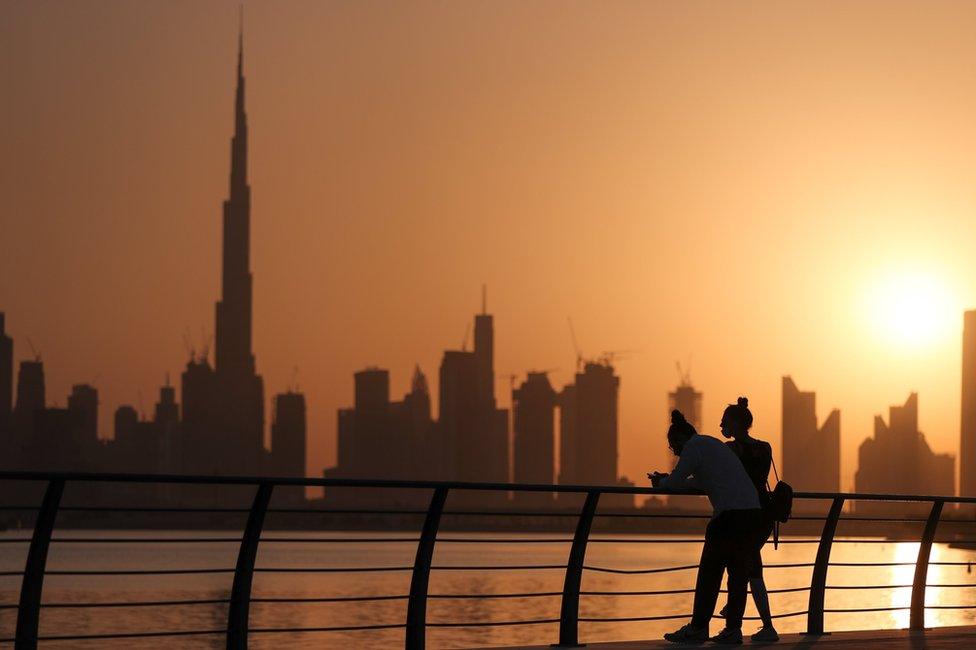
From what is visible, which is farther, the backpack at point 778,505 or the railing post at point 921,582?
the railing post at point 921,582

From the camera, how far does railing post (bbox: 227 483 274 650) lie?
9.10 meters

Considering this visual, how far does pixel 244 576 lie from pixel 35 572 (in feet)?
4.43

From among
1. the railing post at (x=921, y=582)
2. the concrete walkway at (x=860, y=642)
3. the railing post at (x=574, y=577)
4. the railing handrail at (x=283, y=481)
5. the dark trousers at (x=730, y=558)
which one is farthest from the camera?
the railing post at (x=921, y=582)

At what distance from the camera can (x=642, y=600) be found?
157 metres

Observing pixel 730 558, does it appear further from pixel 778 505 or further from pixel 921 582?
pixel 921 582

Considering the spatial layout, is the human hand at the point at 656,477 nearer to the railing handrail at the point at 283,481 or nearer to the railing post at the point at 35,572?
the railing handrail at the point at 283,481

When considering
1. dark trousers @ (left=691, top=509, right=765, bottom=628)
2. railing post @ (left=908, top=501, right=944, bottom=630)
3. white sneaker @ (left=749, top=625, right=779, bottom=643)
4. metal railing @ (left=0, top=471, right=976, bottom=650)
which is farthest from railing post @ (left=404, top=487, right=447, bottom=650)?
railing post @ (left=908, top=501, right=944, bottom=630)

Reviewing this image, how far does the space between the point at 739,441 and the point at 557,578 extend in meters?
153

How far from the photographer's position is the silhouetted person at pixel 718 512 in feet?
35.7

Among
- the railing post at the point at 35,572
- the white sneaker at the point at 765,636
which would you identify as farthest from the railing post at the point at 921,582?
the railing post at the point at 35,572

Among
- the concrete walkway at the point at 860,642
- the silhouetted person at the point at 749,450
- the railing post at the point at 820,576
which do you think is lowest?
the concrete walkway at the point at 860,642

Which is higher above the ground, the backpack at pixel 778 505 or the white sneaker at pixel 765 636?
the backpack at pixel 778 505

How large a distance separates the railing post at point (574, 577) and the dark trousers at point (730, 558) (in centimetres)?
81

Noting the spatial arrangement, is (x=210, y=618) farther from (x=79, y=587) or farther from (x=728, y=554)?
(x=728, y=554)
